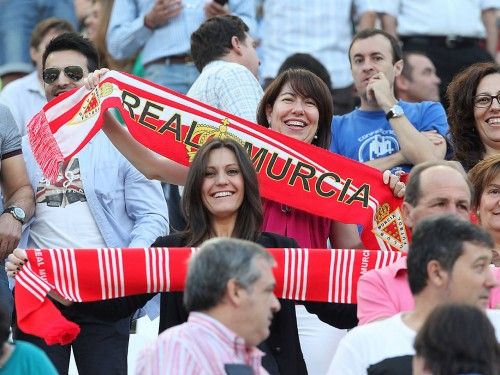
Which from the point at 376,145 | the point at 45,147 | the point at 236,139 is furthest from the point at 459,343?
the point at 376,145

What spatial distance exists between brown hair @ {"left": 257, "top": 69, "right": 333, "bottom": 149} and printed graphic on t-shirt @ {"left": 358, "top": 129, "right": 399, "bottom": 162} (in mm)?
752

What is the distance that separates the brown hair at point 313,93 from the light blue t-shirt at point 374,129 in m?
0.76

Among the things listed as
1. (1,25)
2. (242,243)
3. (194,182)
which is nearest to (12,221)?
(194,182)

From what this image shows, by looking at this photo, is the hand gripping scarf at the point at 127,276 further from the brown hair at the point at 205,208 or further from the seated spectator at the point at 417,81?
the seated spectator at the point at 417,81

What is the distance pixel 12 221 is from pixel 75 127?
645 mm

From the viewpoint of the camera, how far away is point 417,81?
499 inches

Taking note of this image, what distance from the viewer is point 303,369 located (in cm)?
774

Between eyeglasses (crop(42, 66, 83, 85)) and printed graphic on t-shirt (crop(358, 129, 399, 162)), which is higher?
eyeglasses (crop(42, 66, 83, 85))

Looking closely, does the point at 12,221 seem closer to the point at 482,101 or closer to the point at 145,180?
the point at 145,180

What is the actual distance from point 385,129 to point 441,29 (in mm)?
3527

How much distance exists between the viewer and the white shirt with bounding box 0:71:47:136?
1221cm

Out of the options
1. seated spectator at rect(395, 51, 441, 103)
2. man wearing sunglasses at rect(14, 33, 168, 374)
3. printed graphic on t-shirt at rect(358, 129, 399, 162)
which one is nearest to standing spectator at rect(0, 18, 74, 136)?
seated spectator at rect(395, 51, 441, 103)

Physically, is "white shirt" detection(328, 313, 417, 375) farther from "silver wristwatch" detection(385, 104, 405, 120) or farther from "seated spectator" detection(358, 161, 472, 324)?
"silver wristwatch" detection(385, 104, 405, 120)

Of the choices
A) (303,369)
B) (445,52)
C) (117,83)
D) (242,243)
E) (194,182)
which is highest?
(445,52)
